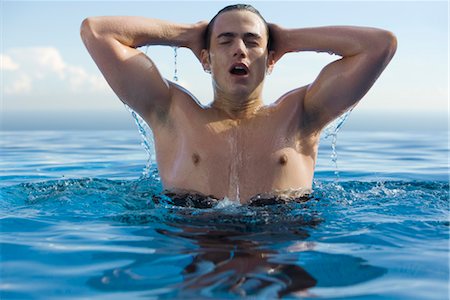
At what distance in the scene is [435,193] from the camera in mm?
4355

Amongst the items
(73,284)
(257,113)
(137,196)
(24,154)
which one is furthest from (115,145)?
(73,284)

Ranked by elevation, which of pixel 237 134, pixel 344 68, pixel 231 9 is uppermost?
pixel 231 9

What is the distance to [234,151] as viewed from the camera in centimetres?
359

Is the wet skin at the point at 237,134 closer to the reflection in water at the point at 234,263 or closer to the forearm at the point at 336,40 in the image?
the forearm at the point at 336,40

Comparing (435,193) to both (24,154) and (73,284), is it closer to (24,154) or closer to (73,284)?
(73,284)

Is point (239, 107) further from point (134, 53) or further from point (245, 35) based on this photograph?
point (134, 53)

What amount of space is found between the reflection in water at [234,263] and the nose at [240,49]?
1.01m

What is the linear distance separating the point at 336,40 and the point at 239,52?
65 cm

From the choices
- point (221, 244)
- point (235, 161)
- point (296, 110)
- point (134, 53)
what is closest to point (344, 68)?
point (296, 110)

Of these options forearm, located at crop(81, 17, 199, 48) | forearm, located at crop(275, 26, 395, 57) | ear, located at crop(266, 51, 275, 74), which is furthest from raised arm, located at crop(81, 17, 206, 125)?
forearm, located at crop(275, 26, 395, 57)

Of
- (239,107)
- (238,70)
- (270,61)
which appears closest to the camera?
(238,70)

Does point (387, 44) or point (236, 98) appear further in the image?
point (236, 98)

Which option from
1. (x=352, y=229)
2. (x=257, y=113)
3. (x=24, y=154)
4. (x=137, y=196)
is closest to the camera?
(x=352, y=229)

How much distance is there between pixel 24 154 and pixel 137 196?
14.7 ft
